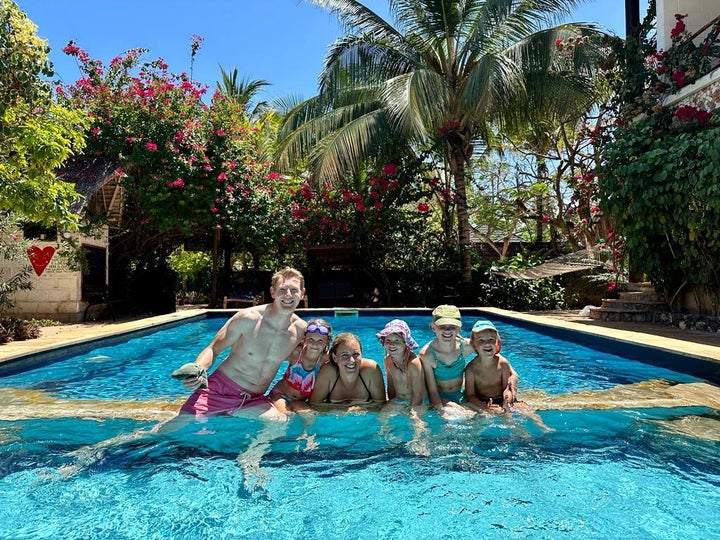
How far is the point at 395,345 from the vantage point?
147 inches

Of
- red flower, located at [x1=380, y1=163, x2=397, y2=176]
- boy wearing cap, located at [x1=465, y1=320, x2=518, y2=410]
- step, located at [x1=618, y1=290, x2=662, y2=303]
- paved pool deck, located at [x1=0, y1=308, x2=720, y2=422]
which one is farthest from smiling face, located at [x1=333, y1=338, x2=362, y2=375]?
red flower, located at [x1=380, y1=163, x2=397, y2=176]

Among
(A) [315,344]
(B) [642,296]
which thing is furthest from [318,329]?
(B) [642,296]

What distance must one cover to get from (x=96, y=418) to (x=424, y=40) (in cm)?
1217

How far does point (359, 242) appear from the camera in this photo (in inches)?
556

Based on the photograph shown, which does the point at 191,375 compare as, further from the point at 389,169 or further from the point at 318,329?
the point at 389,169

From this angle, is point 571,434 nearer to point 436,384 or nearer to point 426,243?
point 436,384

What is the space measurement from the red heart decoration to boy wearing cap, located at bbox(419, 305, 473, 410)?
28.8 feet

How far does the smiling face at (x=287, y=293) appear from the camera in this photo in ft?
11.5

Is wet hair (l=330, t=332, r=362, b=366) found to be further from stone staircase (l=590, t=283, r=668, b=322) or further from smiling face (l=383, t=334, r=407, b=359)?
stone staircase (l=590, t=283, r=668, b=322)

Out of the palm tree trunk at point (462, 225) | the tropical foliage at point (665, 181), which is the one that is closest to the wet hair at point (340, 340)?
the tropical foliage at point (665, 181)

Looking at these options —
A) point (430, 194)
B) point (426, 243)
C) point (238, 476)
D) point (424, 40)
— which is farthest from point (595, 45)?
point (238, 476)

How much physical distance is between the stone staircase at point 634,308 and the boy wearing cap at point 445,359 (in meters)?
6.43

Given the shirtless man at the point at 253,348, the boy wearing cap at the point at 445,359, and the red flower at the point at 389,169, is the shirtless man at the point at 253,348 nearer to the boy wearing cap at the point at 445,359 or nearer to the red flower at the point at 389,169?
the boy wearing cap at the point at 445,359

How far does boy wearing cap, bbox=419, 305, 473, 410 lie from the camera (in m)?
3.76
